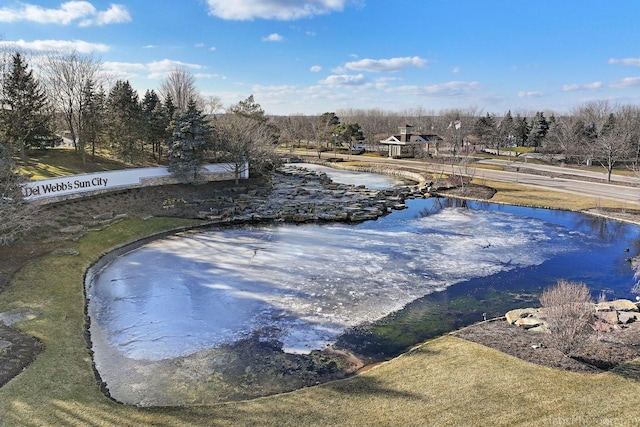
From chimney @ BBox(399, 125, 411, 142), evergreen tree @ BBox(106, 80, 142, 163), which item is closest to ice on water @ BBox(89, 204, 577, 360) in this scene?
evergreen tree @ BBox(106, 80, 142, 163)

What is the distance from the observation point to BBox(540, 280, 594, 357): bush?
30.6 feet

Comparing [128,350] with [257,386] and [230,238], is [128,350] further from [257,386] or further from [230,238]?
[230,238]

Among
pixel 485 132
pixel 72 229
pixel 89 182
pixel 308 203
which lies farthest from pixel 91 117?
pixel 485 132

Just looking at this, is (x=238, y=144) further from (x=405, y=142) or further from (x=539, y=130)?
(x=539, y=130)

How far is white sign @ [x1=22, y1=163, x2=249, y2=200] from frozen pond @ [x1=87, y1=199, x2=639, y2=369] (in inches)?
247

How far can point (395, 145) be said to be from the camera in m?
56.2

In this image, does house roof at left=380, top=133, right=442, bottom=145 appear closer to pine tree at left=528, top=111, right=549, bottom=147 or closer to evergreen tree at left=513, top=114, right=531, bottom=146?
evergreen tree at left=513, top=114, right=531, bottom=146

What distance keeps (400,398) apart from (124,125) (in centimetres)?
2986

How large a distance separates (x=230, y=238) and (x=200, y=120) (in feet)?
41.0

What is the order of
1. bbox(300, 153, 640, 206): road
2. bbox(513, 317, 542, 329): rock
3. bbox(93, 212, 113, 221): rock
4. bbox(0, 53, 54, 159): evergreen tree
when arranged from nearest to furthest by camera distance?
1. bbox(513, 317, 542, 329): rock
2. bbox(93, 212, 113, 221): rock
3. bbox(0, 53, 54, 159): evergreen tree
4. bbox(300, 153, 640, 206): road

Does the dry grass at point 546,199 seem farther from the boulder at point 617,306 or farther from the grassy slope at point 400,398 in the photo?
the grassy slope at point 400,398

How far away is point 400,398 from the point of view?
25.0 ft

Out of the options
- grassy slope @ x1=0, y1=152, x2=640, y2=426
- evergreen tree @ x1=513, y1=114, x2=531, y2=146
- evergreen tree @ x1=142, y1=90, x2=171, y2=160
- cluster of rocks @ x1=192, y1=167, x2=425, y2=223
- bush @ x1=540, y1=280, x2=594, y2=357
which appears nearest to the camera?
grassy slope @ x1=0, y1=152, x2=640, y2=426

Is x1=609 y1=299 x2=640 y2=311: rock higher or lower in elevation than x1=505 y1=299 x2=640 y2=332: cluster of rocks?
higher
